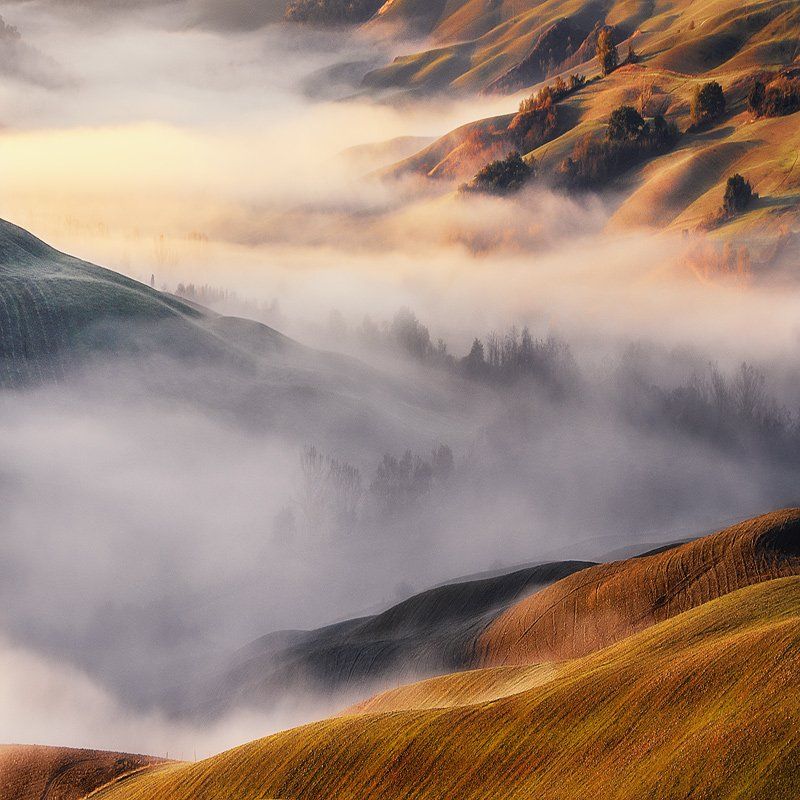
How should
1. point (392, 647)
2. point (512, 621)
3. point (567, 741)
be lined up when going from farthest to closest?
point (392, 647) < point (512, 621) < point (567, 741)

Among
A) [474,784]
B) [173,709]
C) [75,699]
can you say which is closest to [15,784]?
[474,784]

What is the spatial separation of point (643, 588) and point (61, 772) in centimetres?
4829

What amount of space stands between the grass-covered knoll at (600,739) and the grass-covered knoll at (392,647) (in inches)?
1956

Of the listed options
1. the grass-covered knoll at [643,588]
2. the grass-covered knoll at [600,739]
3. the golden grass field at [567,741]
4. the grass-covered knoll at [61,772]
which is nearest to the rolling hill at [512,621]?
the grass-covered knoll at [643,588]

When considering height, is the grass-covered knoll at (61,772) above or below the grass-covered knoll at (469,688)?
above

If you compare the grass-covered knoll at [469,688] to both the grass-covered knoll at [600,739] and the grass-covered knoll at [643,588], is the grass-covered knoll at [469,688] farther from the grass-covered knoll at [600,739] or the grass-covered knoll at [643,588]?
the grass-covered knoll at [643,588]

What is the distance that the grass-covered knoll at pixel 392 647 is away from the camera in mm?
120625

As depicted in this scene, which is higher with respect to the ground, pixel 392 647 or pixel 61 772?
pixel 61 772

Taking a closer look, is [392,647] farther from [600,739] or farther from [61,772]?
[600,739]

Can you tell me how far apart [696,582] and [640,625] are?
5.66 meters

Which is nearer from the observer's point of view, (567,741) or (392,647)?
(567,741)

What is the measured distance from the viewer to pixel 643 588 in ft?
319

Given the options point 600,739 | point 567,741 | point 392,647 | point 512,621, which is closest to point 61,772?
point 567,741

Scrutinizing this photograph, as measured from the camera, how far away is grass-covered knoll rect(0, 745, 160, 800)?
2894 inches
